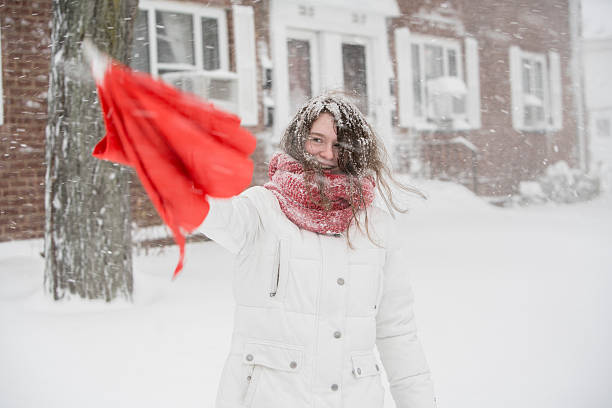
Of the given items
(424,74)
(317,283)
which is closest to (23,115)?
(317,283)

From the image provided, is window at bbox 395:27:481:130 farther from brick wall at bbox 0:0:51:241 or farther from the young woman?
the young woman

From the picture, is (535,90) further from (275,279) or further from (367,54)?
(275,279)

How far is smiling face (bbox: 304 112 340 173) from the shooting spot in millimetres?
1763

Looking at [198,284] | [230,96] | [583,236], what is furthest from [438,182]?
[198,284]

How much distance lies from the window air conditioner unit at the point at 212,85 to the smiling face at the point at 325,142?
600 centimetres

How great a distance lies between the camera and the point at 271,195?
1.66 metres

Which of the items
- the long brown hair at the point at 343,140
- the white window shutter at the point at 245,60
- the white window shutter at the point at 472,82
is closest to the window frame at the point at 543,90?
the white window shutter at the point at 472,82

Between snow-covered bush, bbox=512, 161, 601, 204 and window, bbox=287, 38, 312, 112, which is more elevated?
window, bbox=287, 38, 312, 112

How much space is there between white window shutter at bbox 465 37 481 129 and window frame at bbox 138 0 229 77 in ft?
19.7

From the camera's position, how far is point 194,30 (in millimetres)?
7832

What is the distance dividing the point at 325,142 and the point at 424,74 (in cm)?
1024

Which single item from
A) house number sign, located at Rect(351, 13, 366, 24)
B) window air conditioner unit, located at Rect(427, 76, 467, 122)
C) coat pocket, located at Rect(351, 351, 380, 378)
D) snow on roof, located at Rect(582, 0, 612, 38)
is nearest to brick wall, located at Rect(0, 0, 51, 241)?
house number sign, located at Rect(351, 13, 366, 24)

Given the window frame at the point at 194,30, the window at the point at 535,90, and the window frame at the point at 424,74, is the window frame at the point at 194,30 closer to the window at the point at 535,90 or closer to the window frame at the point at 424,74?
the window frame at the point at 424,74

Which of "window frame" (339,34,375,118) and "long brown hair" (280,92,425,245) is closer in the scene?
"long brown hair" (280,92,425,245)
